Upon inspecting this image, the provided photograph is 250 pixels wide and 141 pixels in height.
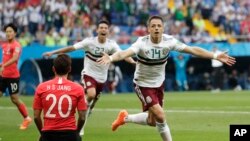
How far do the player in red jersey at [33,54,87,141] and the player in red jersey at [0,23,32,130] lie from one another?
815 centimetres

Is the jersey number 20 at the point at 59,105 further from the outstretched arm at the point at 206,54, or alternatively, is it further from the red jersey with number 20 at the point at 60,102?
the outstretched arm at the point at 206,54

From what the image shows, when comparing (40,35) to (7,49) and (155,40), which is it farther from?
(155,40)

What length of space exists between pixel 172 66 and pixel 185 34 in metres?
1.92

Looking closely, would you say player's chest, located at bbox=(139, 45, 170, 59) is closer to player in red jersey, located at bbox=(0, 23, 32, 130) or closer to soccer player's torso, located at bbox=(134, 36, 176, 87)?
soccer player's torso, located at bbox=(134, 36, 176, 87)

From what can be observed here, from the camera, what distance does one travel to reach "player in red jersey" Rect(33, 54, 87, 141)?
35.0ft

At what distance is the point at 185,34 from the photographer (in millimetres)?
39094

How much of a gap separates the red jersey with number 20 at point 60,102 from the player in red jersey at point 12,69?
26.7ft

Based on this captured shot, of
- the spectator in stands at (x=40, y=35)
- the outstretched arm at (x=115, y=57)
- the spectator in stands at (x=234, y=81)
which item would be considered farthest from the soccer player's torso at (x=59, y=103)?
the spectator in stands at (x=234, y=81)

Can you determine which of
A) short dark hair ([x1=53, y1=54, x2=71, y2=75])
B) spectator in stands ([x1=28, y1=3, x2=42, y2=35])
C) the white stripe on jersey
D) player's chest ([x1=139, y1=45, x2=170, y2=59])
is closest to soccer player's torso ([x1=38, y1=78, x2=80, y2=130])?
short dark hair ([x1=53, y1=54, x2=71, y2=75])

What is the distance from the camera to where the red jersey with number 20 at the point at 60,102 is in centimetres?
1068

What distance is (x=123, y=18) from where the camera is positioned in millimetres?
39656

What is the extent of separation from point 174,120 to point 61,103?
10108 mm

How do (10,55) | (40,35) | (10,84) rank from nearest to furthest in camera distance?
(10,55)
(10,84)
(40,35)

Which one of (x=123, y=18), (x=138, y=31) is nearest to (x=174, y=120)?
(x=138, y=31)
